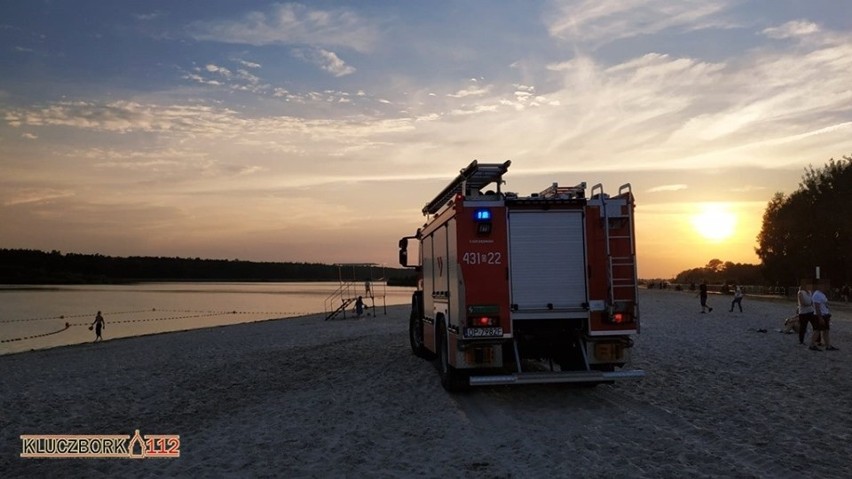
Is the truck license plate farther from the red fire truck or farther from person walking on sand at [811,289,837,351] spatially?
person walking on sand at [811,289,837,351]

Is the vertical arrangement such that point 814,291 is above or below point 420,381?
above

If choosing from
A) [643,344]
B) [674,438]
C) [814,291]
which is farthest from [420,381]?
[814,291]

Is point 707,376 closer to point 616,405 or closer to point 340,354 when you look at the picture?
point 616,405

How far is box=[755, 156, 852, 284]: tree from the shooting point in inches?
2037

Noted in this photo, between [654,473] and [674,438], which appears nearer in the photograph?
[654,473]

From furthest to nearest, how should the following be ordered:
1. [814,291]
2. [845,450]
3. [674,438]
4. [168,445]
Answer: [814,291] < [168,445] < [674,438] < [845,450]

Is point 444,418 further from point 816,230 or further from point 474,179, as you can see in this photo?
point 816,230

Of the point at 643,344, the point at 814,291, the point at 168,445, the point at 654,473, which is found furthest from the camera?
the point at 643,344

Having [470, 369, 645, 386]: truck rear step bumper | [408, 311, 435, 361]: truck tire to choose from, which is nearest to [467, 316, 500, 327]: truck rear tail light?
[470, 369, 645, 386]: truck rear step bumper

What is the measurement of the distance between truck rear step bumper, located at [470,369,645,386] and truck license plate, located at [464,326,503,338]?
0.63 meters

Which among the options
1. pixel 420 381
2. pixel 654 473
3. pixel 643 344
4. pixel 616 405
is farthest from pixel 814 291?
pixel 654 473

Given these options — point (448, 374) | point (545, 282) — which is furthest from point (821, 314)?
point (448, 374)

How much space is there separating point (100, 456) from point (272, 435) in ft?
7.18

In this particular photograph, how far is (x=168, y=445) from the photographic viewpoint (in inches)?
345
